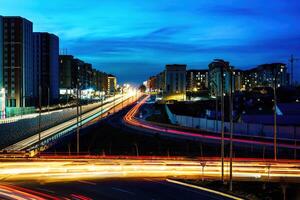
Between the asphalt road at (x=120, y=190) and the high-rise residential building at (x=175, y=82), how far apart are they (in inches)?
5532

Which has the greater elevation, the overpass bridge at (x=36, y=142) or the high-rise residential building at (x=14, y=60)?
the high-rise residential building at (x=14, y=60)

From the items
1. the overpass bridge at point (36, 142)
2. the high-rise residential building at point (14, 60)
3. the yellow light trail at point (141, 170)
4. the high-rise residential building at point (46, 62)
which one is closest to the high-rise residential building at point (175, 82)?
the high-rise residential building at point (46, 62)

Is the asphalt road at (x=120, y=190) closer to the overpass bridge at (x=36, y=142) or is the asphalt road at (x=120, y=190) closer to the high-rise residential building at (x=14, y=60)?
the overpass bridge at (x=36, y=142)

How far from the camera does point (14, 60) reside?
139875 mm

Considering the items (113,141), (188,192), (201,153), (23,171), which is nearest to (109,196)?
(188,192)

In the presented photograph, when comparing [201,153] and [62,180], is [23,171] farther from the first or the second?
[201,153]

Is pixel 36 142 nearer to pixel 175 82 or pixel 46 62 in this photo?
pixel 46 62

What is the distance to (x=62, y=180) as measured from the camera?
121 feet

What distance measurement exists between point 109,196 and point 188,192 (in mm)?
4821

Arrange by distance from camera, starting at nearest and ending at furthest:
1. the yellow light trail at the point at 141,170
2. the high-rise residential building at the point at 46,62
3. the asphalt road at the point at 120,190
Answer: the asphalt road at the point at 120,190 < the yellow light trail at the point at 141,170 < the high-rise residential building at the point at 46,62

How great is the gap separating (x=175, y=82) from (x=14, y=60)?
65.4 meters

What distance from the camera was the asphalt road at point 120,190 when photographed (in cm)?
3050

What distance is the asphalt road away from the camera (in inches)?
1201

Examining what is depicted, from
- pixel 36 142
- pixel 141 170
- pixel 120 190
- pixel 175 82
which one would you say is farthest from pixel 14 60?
pixel 120 190
